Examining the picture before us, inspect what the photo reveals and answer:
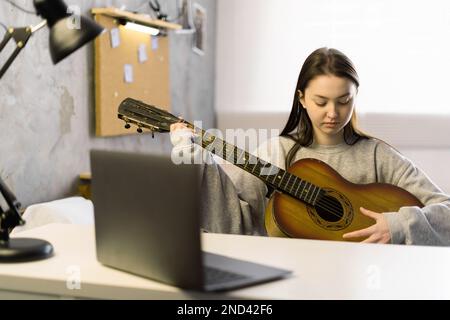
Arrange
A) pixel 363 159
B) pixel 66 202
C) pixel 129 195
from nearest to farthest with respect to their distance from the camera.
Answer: pixel 129 195
pixel 363 159
pixel 66 202

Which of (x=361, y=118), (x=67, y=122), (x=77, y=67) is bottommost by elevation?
(x=361, y=118)

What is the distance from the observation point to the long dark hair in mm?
1806

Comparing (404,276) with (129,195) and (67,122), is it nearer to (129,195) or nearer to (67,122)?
(129,195)

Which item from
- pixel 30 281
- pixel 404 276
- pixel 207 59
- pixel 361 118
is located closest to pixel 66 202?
pixel 30 281

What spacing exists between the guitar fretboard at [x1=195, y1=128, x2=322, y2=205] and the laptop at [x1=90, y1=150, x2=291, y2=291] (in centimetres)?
65

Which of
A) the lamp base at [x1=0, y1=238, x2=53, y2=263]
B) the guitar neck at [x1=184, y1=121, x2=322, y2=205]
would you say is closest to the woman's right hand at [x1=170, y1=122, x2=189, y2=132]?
the guitar neck at [x1=184, y1=121, x2=322, y2=205]

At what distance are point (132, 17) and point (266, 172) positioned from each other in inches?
62.0

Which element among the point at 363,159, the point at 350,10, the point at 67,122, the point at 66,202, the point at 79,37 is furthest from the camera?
the point at 350,10

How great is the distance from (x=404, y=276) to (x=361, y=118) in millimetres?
3432

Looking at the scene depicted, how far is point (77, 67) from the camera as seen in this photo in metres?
2.67

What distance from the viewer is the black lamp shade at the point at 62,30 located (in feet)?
3.78

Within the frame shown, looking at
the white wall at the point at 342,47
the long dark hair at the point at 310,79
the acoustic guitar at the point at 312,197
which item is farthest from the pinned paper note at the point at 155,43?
the acoustic guitar at the point at 312,197

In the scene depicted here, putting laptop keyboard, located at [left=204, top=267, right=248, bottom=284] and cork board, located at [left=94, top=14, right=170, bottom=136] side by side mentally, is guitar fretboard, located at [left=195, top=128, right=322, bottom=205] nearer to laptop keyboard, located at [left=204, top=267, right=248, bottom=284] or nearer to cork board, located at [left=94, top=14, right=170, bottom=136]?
laptop keyboard, located at [left=204, top=267, right=248, bottom=284]

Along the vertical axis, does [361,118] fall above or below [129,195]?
below
